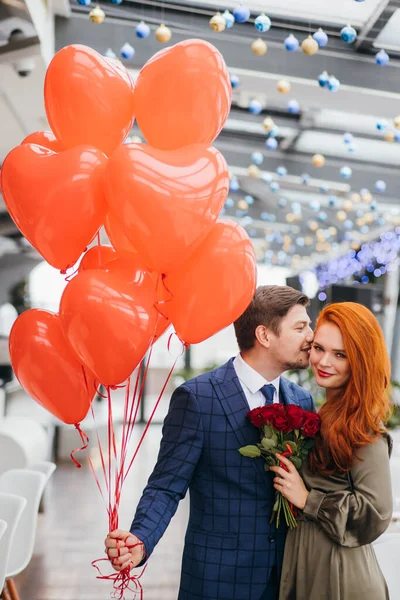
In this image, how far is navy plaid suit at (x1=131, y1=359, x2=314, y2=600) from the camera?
1915mm

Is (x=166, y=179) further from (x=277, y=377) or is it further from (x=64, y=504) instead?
(x=64, y=504)

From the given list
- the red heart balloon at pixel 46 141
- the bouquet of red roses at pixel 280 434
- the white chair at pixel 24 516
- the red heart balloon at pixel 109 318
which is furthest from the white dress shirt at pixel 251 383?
the white chair at pixel 24 516

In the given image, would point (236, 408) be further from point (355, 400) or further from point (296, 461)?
point (355, 400)

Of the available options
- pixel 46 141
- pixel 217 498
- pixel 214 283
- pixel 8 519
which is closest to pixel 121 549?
pixel 217 498

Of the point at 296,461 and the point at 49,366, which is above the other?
the point at 296,461

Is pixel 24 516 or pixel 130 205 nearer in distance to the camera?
pixel 130 205

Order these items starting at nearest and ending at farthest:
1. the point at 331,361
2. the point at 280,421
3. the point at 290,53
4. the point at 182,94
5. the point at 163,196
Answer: the point at 163,196 → the point at 182,94 → the point at 280,421 → the point at 331,361 → the point at 290,53

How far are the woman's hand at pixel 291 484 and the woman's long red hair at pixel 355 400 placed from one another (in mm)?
91

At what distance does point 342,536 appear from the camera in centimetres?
184

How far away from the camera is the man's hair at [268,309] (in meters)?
2.06

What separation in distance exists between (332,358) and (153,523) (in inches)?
26.5

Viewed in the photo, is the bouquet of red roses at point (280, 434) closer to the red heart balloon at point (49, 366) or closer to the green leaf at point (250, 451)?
the green leaf at point (250, 451)

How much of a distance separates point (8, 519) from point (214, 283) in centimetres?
196

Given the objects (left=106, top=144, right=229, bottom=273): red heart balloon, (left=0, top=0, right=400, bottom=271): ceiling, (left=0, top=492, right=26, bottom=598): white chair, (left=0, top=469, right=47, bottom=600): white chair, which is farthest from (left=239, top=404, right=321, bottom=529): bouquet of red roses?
(left=0, top=0, right=400, bottom=271): ceiling
